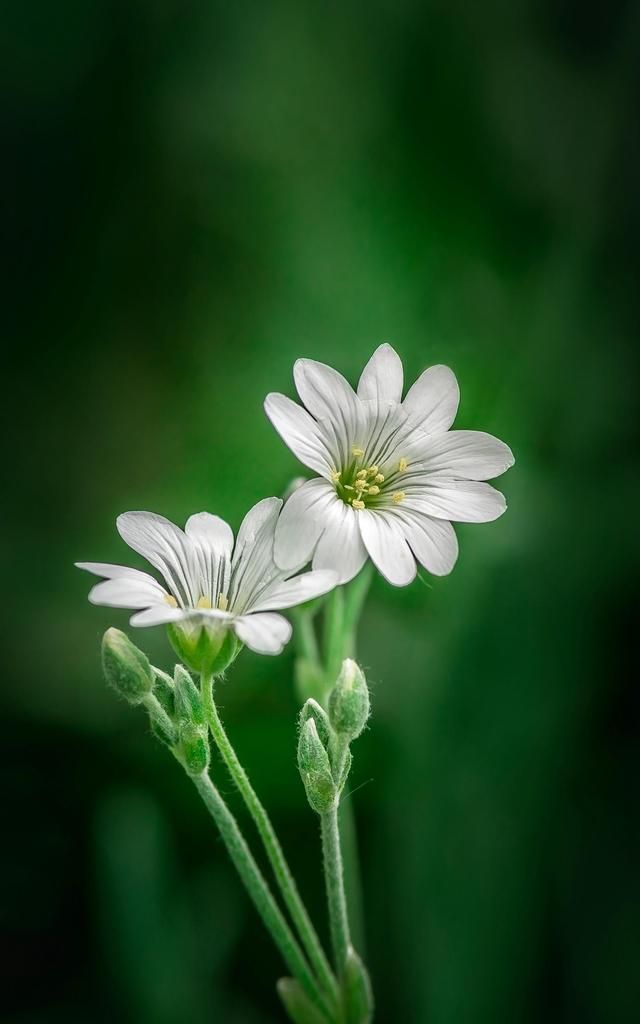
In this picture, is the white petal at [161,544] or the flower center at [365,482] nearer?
the white petal at [161,544]

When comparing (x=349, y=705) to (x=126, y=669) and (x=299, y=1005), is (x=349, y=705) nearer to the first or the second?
(x=126, y=669)

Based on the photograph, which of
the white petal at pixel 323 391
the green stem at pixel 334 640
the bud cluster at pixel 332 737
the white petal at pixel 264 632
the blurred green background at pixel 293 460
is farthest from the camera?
the blurred green background at pixel 293 460

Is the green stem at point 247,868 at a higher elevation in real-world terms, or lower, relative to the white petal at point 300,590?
lower

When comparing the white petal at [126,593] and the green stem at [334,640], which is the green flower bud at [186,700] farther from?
the green stem at [334,640]

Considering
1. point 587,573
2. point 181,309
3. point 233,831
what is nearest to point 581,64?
point 181,309

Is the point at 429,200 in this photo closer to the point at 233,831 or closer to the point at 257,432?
the point at 257,432

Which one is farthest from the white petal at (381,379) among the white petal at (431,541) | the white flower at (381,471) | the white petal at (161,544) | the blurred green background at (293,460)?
the blurred green background at (293,460)

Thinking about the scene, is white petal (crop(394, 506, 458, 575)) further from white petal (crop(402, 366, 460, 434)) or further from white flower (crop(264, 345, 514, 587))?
white petal (crop(402, 366, 460, 434))
